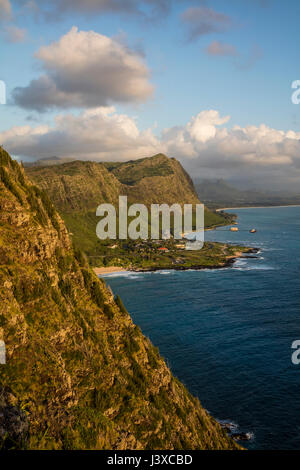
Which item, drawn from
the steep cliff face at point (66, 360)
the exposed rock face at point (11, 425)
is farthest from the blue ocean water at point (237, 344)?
the exposed rock face at point (11, 425)

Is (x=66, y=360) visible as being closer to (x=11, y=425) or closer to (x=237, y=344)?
(x=11, y=425)

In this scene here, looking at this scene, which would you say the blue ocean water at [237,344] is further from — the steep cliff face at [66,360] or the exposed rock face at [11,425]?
the exposed rock face at [11,425]

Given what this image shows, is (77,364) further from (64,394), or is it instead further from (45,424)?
(45,424)

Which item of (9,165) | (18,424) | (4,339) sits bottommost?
(18,424)

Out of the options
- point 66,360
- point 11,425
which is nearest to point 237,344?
point 66,360

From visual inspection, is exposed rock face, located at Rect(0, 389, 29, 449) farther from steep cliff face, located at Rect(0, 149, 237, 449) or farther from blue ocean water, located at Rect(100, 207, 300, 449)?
blue ocean water, located at Rect(100, 207, 300, 449)
